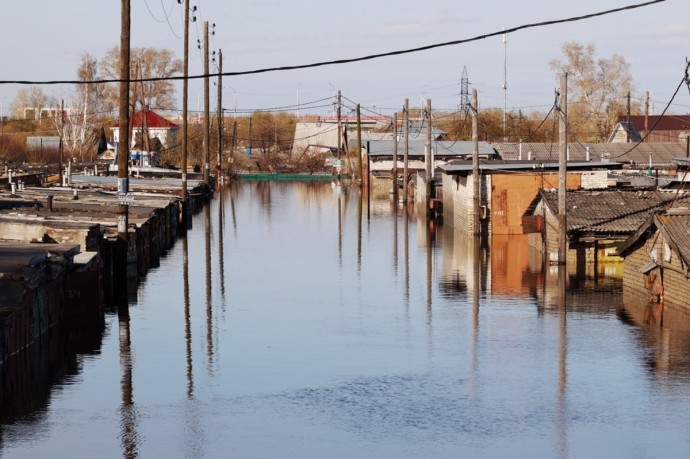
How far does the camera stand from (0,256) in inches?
902

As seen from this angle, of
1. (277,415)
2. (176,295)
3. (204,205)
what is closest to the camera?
(277,415)

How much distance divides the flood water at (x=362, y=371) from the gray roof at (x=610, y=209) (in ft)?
4.64

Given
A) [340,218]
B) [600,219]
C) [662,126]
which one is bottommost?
[340,218]

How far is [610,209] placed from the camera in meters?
37.2

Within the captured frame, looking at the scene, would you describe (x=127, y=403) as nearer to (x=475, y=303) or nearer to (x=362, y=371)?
(x=362, y=371)

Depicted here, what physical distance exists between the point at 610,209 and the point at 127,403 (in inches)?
855

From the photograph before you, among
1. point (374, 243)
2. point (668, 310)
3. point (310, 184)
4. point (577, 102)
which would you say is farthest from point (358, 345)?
point (577, 102)

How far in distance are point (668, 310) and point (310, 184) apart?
2761 inches

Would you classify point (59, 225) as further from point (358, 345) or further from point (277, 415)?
point (277, 415)

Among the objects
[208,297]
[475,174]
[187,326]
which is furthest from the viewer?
[475,174]

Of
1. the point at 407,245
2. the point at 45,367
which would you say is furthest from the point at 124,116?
the point at 407,245

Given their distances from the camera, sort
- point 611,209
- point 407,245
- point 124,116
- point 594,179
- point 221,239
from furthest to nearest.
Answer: point 221,239 < point 594,179 < point 407,245 < point 611,209 < point 124,116

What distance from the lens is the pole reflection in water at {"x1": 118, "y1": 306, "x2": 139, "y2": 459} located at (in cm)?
1622

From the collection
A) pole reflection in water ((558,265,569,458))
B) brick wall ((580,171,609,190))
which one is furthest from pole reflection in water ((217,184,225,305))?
brick wall ((580,171,609,190))
